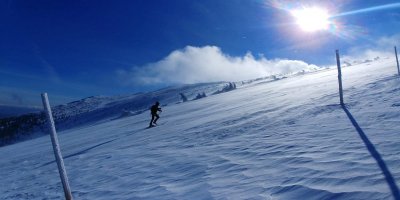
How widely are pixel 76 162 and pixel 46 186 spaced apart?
10.9 feet

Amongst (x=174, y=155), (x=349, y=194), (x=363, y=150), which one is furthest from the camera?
(x=174, y=155)

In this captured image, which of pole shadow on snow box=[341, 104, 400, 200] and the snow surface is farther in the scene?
A: the snow surface

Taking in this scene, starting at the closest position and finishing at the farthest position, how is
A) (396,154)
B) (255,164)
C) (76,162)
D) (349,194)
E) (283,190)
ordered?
(349,194) < (283,190) < (396,154) < (255,164) < (76,162)

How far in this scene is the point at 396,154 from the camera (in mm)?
5406

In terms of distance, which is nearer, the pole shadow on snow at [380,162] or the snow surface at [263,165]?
the pole shadow on snow at [380,162]

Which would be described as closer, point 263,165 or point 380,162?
point 380,162

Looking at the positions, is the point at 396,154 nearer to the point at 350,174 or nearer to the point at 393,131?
the point at 350,174

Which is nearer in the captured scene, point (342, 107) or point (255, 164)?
point (255, 164)

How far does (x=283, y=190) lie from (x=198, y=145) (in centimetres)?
564

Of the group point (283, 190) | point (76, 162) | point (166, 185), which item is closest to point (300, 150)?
point (283, 190)

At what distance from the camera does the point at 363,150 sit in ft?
20.0

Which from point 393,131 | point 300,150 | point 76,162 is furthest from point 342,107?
point 76,162

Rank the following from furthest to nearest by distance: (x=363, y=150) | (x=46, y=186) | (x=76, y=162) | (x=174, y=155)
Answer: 1. (x=76, y=162)
2. (x=174, y=155)
3. (x=46, y=186)
4. (x=363, y=150)

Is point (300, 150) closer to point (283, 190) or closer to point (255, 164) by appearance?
point (255, 164)
